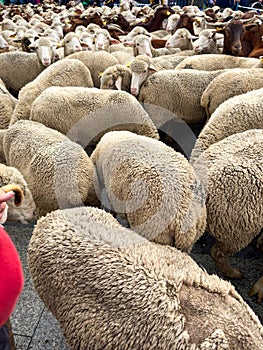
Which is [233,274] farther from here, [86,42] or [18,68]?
[86,42]

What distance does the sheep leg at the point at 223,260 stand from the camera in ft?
5.77

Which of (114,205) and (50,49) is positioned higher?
(50,49)

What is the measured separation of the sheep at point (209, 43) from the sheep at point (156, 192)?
2658mm

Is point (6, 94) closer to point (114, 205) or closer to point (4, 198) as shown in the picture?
point (114, 205)

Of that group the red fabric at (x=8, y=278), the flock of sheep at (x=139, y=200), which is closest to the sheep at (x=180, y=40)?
the flock of sheep at (x=139, y=200)

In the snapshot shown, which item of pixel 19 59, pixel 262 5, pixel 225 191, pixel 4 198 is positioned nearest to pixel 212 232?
pixel 225 191

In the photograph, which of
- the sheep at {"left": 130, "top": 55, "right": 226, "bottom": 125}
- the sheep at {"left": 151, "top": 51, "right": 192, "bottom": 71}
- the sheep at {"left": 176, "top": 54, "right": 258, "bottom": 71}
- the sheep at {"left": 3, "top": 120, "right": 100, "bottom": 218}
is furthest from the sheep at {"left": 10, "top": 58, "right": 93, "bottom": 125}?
the sheep at {"left": 176, "top": 54, "right": 258, "bottom": 71}

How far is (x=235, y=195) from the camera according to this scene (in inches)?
62.4

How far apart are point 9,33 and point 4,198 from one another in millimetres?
5271

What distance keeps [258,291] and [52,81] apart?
2.10m

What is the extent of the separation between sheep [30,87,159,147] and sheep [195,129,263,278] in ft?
2.66

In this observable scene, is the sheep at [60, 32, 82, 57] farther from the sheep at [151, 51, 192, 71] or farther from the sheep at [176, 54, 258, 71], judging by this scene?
the sheep at [176, 54, 258, 71]

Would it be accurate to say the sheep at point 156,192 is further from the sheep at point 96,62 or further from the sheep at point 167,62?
the sheep at point 167,62

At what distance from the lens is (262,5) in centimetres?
902
